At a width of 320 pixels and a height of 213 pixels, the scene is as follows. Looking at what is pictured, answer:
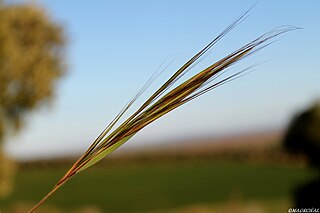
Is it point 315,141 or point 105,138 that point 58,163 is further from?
point 105,138

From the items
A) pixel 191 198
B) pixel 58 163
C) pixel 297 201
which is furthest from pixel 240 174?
pixel 297 201

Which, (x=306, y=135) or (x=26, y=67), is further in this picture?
(x=26, y=67)

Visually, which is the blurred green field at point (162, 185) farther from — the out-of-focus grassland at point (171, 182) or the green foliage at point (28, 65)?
the green foliage at point (28, 65)

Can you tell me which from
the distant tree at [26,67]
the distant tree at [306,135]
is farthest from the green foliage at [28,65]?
the distant tree at [306,135]

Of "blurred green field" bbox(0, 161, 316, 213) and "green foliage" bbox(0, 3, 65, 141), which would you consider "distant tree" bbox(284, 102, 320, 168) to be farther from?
"green foliage" bbox(0, 3, 65, 141)

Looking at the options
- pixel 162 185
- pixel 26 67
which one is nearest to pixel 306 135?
pixel 26 67

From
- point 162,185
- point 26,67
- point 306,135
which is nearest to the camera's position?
point 306,135

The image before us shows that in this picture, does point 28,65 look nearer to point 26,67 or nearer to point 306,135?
point 26,67
